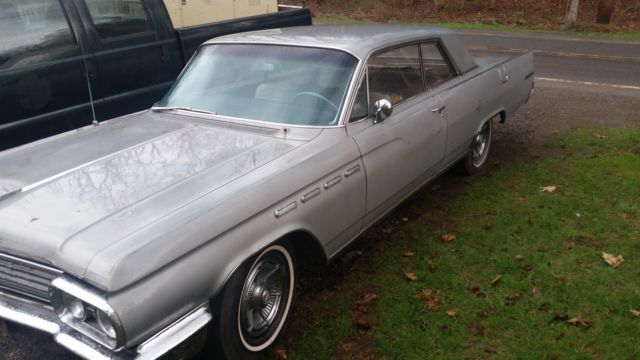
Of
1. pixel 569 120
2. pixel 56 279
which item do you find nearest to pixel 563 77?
pixel 569 120

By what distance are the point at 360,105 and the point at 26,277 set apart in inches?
89.0

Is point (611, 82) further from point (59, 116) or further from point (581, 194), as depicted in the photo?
point (59, 116)

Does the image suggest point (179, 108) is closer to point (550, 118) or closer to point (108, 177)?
point (108, 177)

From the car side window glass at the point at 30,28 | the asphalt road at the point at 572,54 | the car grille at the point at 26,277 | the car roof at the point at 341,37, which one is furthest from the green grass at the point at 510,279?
the asphalt road at the point at 572,54

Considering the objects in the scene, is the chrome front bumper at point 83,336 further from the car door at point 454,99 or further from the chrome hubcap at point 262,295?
the car door at point 454,99

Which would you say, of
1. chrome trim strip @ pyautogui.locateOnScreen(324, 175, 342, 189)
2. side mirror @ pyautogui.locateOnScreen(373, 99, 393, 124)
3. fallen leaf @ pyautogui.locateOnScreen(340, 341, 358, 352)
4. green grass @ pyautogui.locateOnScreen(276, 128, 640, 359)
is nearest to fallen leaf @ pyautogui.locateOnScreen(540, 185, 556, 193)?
green grass @ pyautogui.locateOnScreen(276, 128, 640, 359)

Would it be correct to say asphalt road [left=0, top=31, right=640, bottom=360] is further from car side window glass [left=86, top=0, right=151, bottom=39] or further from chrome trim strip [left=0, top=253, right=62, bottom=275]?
car side window glass [left=86, top=0, right=151, bottom=39]

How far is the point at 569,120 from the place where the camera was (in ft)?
25.6

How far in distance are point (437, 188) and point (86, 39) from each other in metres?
3.40

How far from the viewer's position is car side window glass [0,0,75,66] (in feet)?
15.0

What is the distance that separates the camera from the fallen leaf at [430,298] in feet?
12.2

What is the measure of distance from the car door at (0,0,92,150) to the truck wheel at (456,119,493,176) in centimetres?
343

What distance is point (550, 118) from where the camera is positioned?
7.93 meters

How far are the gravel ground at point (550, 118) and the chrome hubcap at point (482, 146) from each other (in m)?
0.26
